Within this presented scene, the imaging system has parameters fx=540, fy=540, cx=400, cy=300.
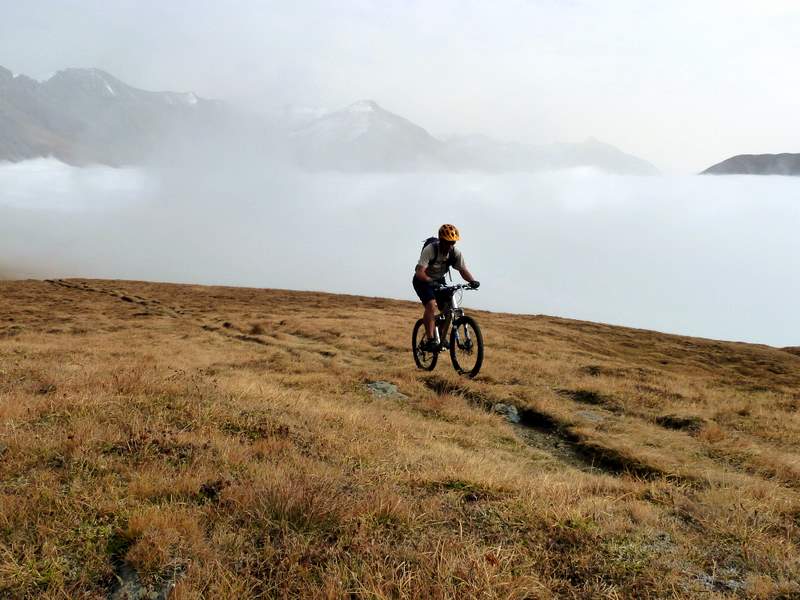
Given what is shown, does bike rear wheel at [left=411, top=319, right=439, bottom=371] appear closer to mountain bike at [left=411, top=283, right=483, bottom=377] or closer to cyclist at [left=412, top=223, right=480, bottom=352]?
mountain bike at [left=411, top=283, right=483, bottom=377]

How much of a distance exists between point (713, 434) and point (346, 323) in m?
21.7

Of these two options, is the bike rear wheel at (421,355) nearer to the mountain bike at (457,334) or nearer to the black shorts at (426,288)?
the mountain bike at (457,334)

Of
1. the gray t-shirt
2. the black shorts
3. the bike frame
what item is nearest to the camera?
the gray t-shirt

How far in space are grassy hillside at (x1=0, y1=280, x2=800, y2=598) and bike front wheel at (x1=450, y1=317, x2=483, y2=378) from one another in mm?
1038

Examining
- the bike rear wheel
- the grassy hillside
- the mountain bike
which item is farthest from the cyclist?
the grassy hillside

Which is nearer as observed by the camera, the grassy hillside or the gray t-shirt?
the grassy hillside

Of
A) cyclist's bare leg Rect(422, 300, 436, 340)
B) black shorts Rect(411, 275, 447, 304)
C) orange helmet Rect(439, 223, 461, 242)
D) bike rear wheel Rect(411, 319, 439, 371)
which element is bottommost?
bike rear wheel Rect(411, 319, 439, 371)

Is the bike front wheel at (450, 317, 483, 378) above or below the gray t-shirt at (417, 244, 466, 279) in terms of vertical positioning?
below

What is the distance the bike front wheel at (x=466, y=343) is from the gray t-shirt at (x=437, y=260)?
1.32 metres

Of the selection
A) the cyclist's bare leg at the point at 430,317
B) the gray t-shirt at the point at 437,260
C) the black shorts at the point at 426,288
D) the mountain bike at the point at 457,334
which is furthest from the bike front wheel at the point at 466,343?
the gray t-shirt at the point at 437,260

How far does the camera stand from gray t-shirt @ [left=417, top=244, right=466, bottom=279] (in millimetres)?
12961

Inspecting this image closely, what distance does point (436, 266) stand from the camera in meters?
13.3

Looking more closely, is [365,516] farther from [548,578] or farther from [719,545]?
[719,545]

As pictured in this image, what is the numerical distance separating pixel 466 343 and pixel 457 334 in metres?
0.33
